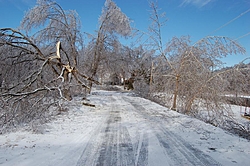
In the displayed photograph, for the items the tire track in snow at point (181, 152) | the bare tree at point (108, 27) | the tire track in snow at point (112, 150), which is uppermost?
the bare tree at point (108, 27)

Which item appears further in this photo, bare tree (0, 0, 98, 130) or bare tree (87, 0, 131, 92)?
bare tree (87, 0, 131, 92)

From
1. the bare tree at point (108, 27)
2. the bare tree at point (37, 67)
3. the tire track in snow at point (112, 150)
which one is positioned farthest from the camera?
the bare tree at point (108, 27)

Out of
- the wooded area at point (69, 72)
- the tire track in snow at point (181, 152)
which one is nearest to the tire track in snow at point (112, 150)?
the tire track in snow at point (181, 152)

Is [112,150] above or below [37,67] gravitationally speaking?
below

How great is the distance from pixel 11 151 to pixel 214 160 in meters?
3.85

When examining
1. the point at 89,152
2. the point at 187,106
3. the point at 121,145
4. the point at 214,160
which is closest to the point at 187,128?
the point at 214,160

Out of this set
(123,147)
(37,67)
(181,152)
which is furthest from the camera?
(37,67)

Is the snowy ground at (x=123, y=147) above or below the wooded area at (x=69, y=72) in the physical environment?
below

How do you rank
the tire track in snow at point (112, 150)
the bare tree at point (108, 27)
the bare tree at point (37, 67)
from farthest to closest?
the bare tree at point (108, 27) < the bare tree at point (37, 67) < the tire track in snow at point (112, 150)

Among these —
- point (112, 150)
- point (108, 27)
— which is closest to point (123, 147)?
point (112, 150)

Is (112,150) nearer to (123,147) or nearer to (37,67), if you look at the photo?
(123,147)

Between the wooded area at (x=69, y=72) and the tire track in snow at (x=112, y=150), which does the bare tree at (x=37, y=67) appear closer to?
the wooded area at (x=69, y=72)

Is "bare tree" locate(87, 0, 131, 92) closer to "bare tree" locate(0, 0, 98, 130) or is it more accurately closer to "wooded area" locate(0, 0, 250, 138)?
"wooded area" locate(0, 0, 250, 138)

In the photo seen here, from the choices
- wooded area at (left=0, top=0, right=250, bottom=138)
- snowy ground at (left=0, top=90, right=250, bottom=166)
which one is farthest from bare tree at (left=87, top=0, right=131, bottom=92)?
snowy ground at (left=0, top=90, right=250, bottom=166)
